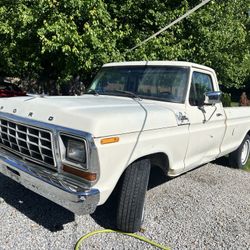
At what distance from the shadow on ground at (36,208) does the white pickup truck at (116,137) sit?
0.63 metres

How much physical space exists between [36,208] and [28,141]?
1.08 meters

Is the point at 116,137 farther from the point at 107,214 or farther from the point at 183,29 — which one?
the point at 183,29

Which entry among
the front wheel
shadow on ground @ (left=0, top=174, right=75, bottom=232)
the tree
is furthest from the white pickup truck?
the tree

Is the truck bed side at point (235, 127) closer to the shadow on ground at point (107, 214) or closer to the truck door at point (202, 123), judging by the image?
the truck door at point (202, 123)

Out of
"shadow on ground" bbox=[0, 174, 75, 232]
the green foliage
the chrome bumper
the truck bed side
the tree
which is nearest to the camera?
the chrome bumper

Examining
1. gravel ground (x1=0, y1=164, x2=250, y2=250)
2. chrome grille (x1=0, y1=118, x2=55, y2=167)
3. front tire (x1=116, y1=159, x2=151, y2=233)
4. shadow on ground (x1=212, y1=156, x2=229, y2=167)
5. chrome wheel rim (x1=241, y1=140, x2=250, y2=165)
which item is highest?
chrome grille (x1=0, y1=118, x2=55, y2=167)

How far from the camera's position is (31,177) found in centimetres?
338

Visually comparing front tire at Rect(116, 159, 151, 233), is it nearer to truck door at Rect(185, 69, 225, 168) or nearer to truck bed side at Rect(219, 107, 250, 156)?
truck door at Rect(185, 69, 225, 168)

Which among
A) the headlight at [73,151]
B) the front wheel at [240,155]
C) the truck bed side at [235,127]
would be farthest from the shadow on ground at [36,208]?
the front wheel at [240,155]

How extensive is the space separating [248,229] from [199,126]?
4.76 ft

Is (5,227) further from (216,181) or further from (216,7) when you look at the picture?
(216,7)

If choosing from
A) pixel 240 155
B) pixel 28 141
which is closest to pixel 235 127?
pixel 240 155

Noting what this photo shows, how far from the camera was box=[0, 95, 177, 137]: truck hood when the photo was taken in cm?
312

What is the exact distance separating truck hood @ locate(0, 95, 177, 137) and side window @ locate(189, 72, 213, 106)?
2.32ft
